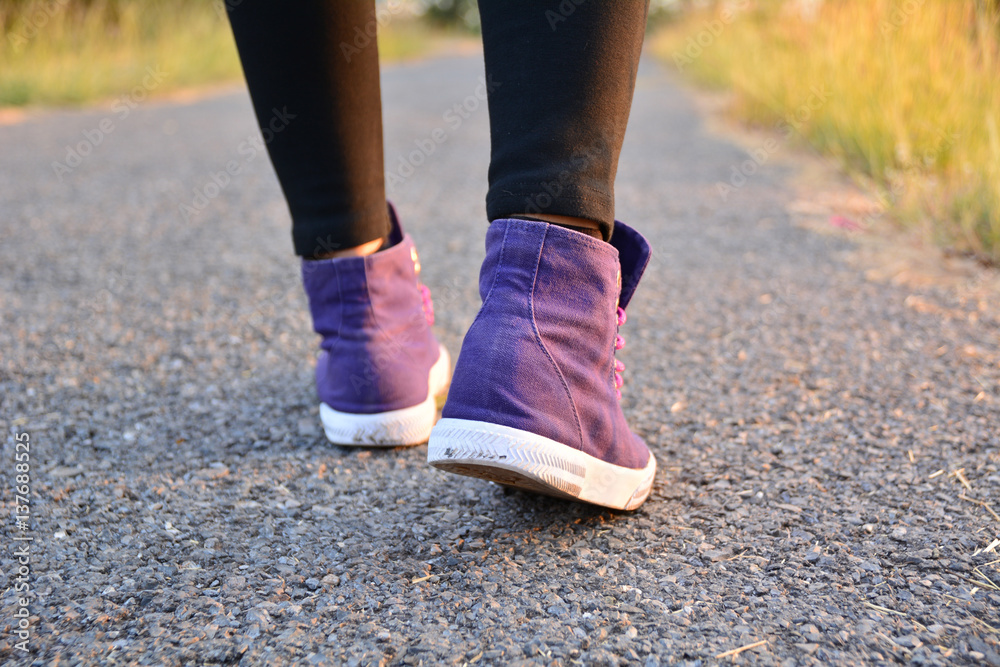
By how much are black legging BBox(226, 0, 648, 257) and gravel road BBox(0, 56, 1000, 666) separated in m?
0.40

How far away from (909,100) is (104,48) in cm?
644

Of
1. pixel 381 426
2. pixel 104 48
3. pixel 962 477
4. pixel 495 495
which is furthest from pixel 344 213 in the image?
pixel 104 48

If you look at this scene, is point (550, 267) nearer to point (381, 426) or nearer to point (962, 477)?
point (381, 426)

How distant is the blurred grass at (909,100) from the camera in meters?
2.11

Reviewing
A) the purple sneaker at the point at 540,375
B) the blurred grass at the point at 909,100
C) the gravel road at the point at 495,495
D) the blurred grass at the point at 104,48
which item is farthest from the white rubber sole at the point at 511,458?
the blurred grass at the point at 104,48

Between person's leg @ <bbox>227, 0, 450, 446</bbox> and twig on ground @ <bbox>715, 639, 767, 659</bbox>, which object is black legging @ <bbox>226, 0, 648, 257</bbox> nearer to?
person's leg @ <bbox>227, 0, 450, 446</bbox>

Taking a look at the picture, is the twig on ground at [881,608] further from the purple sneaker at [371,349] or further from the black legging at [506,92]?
the purple sneaker at [371,349]

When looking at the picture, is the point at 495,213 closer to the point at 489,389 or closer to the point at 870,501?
the point at 489,389

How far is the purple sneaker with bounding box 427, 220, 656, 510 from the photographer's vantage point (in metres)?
0.80

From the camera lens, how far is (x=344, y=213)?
1067 mm

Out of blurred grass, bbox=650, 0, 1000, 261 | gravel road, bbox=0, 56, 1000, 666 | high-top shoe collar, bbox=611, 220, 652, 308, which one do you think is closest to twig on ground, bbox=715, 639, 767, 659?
gravel road, bbox=0, 56, 1000, 666

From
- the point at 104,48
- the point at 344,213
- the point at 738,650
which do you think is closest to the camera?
the point at 738,650

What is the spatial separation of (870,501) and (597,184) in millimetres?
560

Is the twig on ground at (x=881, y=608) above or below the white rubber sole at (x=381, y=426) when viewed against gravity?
above
